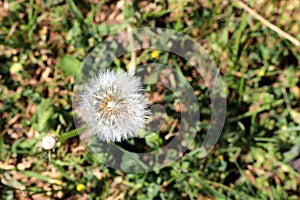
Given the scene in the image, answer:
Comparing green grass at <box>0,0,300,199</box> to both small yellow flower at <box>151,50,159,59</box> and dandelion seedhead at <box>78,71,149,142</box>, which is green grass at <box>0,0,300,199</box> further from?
dandelion seedhead at <box>78,71,149,142</box>

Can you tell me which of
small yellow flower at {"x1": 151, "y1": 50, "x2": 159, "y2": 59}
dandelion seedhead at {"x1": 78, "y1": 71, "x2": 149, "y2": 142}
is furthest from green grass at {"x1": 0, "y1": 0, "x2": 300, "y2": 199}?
dandelion seedhead at {"x1": 78, "y1": 71, "x2": 149, "y2": 142}

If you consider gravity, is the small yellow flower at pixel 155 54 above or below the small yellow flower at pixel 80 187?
above

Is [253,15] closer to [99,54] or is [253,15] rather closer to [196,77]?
[196,77]

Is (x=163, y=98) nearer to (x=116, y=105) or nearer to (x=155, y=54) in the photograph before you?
(x=155, y=54)

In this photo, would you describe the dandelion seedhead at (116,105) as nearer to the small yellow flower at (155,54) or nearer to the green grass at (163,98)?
the green grass at (163,98)

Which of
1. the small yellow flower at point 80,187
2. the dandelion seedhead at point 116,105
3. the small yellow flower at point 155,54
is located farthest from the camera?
the small yellow flower at point 155,54

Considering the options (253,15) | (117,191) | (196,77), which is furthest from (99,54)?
(253,15)

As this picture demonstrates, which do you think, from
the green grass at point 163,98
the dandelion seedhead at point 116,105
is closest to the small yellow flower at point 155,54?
the green grass at point 163,98

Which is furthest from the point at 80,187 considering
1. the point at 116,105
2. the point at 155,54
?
the point at 155,54
